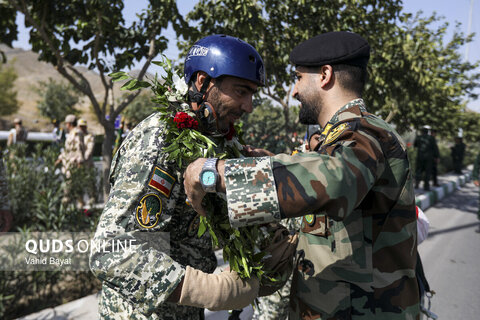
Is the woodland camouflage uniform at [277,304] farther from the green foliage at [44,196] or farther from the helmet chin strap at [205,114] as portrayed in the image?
the green foliage at [44,196]

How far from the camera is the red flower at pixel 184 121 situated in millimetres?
1468

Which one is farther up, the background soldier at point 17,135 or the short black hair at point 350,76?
the short black hair at point 350,76

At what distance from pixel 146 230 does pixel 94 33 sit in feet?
15.3

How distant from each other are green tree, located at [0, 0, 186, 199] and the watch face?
3.64 meters

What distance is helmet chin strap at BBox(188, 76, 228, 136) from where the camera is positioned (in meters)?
1.68

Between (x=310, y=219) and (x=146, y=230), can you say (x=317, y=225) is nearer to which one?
(x=310, y=219)

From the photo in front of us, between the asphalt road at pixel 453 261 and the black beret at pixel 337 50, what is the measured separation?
13.2 feet

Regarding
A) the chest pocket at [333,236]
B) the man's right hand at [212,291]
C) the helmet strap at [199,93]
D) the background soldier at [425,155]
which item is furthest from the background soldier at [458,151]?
the man's right hand at [212,291]

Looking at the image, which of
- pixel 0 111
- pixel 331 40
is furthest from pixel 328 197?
pixel 0 111

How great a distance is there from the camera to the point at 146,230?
1364 millimetres

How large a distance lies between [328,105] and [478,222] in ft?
31.6

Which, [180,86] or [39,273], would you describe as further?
[39,273]

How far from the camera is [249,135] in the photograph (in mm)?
8484

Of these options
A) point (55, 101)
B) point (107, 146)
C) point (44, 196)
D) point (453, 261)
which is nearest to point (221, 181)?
point (44, 196)
